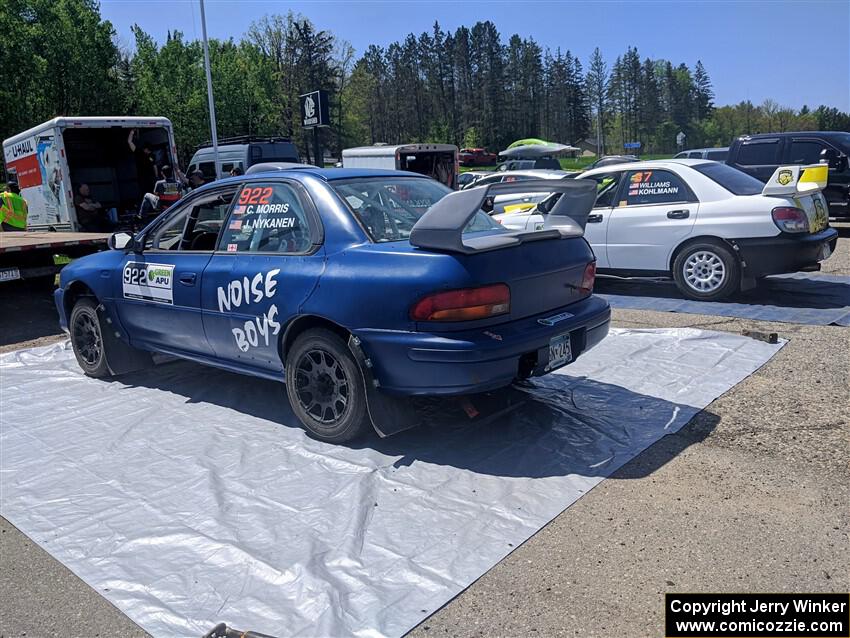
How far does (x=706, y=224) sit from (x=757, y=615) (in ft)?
19.4

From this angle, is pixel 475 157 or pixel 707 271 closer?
pixel 707 271

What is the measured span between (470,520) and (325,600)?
0.85m

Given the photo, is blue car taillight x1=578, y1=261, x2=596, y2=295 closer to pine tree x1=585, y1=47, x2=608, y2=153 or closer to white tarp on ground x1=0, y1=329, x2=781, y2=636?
white tarp on ground x1=0, y1=329, x2=781, y2=636

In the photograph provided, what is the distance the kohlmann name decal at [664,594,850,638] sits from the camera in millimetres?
2600

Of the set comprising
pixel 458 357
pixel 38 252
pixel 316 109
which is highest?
pixel 316 109

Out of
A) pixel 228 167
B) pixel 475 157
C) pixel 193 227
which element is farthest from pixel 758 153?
pixel 475 157

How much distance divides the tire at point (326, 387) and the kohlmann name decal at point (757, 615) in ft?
6.60

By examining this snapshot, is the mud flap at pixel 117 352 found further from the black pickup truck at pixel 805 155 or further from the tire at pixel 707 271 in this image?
the black pickup truck at pixel 805 155

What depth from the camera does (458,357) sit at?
3721 millimetres

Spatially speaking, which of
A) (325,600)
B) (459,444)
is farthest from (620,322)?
(325,600)

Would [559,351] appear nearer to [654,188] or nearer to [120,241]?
[120,241]

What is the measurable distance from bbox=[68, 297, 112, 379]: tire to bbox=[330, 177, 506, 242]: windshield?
2.79 m

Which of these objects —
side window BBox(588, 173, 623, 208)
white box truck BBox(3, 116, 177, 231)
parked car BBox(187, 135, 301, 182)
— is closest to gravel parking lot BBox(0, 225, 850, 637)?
side window BBox(588, 173, 623, 208)

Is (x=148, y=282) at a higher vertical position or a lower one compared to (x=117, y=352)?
higher
